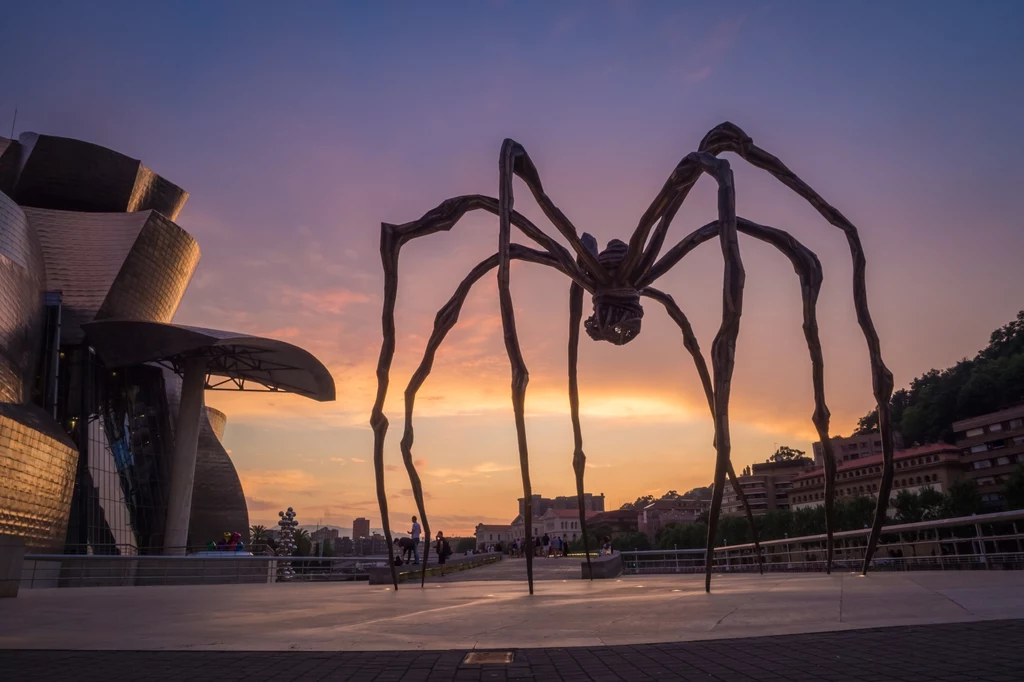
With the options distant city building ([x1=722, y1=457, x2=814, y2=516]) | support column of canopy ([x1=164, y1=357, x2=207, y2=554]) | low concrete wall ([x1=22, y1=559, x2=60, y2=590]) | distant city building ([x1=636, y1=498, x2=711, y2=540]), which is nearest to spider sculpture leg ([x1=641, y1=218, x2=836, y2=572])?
low concrete wall ([x1=22, y1=559, x2=60, y2=590])

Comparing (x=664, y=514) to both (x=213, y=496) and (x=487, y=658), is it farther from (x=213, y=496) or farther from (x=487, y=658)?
(x=487, y=658)

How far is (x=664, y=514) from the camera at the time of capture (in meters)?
144

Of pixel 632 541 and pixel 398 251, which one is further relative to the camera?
pixel 632 541

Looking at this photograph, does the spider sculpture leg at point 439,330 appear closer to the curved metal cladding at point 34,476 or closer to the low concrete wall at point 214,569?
the low concrete wall at point 214,569

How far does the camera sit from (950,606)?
4.40 m

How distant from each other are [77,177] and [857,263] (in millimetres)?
39462

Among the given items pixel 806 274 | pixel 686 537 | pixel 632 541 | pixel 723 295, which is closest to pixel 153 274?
pixel 806 274

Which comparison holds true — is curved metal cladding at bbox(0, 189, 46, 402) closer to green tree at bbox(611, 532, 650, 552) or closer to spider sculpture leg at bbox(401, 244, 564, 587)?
spider sculpture leg at bbox(401, 244, 564, 587)

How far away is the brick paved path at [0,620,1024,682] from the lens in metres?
2.72

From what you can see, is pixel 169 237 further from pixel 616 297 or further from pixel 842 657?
pixel 842 657

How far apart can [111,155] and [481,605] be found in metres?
37.6

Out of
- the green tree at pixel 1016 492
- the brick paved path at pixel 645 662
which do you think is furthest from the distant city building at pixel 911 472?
the brick paved path at pixel 645 662

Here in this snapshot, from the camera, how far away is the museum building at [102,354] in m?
25.2

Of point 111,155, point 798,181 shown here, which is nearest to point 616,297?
point 798,181
